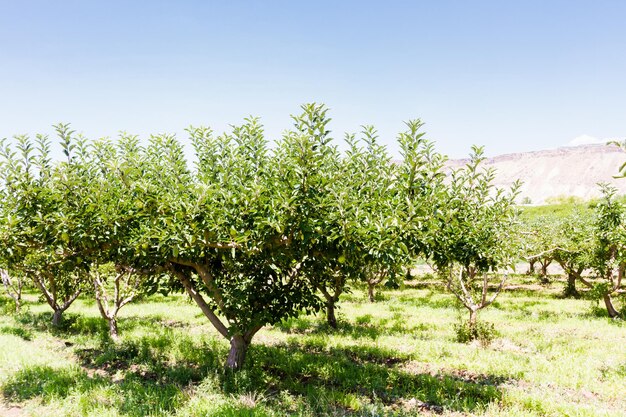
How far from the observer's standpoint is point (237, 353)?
12.2m

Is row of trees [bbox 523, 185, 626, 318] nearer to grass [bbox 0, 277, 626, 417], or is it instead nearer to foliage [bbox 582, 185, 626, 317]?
foliage [bbox 582, 185, 626, 317]

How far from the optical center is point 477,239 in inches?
385

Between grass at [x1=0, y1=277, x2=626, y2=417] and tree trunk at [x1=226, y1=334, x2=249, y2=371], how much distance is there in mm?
504

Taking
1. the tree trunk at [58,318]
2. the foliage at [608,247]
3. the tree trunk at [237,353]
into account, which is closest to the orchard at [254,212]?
the tree trunk at [237,353]

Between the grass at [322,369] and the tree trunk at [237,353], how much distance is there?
50 cm

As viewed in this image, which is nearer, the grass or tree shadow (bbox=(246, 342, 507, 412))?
the grass

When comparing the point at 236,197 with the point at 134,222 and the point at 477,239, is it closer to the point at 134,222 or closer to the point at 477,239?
the point at 134,222

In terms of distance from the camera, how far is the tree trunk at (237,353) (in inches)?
478

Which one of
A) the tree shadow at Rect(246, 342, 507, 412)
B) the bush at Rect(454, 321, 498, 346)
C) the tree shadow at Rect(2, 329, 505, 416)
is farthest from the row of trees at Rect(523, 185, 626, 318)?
the tree shadow at Rect(2, 329, 505, 416)

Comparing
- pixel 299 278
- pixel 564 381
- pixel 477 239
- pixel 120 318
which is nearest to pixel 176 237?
pixel 299 278

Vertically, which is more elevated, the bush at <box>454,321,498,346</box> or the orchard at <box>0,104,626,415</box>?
the orchard at <box>0,104,626,415</box>

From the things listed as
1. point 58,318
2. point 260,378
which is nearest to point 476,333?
point 260,378

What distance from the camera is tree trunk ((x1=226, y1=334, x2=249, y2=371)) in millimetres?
12133

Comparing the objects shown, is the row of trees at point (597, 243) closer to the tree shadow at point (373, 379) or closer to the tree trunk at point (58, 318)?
the tree shadow at point (373, 379)
